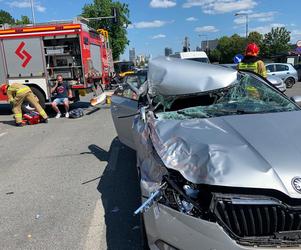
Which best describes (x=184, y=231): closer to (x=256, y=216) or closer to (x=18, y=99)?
(x=256, y=216)

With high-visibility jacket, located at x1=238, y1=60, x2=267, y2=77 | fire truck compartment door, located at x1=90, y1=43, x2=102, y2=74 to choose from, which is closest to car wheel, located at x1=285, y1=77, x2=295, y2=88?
fire truck compartment door, located at x1=90, y1=43, x2=102, y2=74

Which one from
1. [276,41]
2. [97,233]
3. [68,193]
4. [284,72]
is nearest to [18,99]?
[68,193]

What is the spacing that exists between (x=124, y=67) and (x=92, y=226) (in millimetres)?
29449

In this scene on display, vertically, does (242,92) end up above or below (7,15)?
below

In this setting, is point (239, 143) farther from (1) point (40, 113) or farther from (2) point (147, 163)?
(1) point (40, 113)

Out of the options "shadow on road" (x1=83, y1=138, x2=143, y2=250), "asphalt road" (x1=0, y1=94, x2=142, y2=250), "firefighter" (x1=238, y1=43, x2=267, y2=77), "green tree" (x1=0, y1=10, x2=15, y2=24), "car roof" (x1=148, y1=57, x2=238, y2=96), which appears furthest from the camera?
"green tree" (x1=0, y1=10, x2=15, y2=24)

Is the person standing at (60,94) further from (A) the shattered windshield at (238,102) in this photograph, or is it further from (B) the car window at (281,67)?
(B) the car window at (281,67)

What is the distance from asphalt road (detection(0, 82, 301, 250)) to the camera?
382 cm

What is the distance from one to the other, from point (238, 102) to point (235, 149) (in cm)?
133

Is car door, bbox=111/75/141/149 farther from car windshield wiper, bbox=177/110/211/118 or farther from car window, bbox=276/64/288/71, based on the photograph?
car window, bbox=276/64/288/71

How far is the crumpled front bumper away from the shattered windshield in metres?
1.29

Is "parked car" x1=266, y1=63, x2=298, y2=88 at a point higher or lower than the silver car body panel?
lower

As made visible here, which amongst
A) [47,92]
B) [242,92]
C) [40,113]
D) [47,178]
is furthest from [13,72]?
[242,92]

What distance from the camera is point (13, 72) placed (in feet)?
43.2
